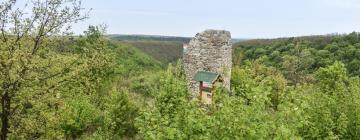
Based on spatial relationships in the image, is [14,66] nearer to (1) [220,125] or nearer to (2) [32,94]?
(2) [32,94]

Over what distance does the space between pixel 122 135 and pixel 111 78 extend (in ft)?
44.2

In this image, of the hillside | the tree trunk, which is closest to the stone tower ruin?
the tree trunk

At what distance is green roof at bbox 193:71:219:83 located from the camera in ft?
69.4

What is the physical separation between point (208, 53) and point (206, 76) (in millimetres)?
1207

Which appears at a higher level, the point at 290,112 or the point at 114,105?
the point at 290,112

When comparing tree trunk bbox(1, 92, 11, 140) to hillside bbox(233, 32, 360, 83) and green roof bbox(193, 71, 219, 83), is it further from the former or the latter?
hillside bbox(233, 32, 360, 83)

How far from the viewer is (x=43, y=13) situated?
17.5 metres

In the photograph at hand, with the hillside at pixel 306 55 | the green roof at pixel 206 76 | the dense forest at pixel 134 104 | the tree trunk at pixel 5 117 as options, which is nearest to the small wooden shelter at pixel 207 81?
the green roof at pixel 206 76

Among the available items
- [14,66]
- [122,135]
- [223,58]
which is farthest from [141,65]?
[14,66]

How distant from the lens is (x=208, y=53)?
22.1m

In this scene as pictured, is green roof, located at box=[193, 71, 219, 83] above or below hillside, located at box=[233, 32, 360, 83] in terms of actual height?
above

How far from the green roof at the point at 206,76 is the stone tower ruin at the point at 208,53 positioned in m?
0.24

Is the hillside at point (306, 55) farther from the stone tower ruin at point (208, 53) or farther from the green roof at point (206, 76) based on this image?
the green roof at point (206, 76)

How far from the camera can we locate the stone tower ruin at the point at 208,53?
21.9 m
